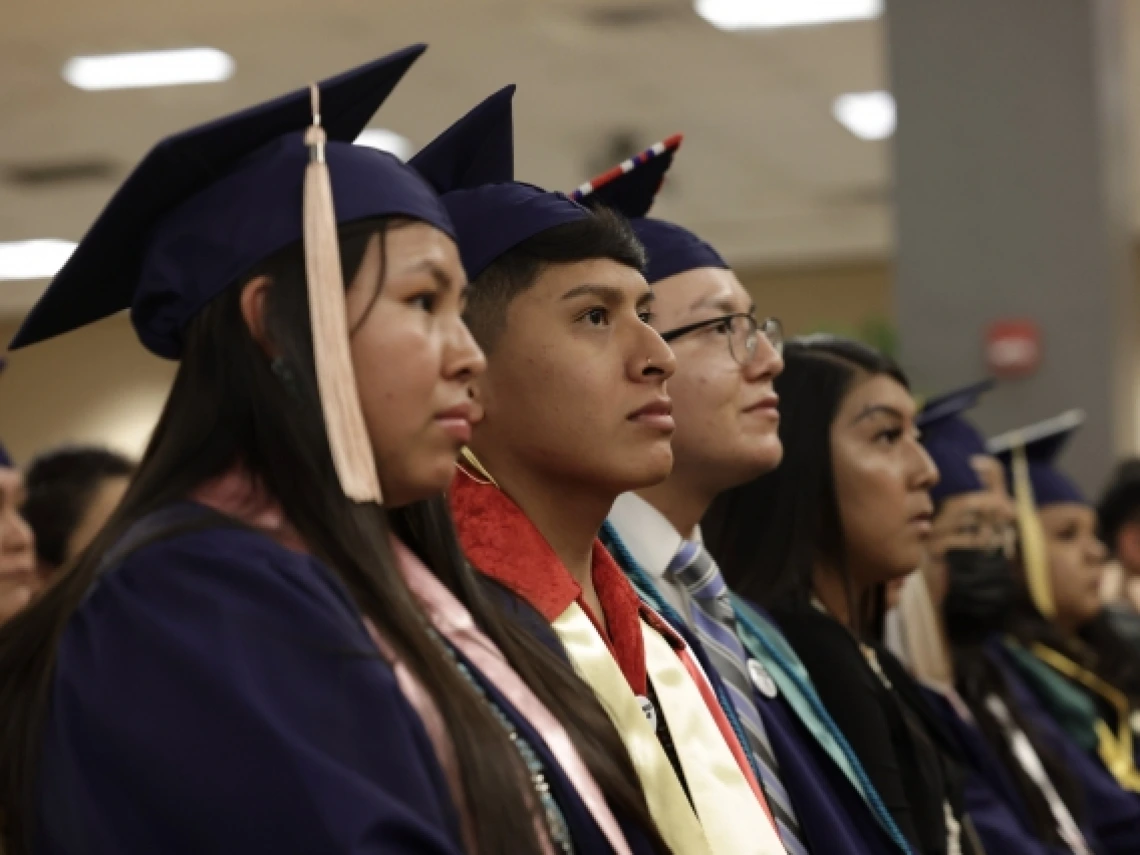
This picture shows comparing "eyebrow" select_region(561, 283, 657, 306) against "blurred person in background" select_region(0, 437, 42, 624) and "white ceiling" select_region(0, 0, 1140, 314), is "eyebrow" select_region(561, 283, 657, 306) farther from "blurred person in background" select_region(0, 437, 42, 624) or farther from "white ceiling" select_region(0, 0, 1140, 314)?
"white ceiling" select_region(0, 0, 1140, 314)

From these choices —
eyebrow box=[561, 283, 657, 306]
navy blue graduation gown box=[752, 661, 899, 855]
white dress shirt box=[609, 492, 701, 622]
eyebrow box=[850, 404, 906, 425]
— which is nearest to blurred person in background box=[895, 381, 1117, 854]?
eyebrow box=[850, 404, 906, 425]

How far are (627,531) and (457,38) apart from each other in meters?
5.86

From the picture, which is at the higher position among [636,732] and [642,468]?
[642,468]

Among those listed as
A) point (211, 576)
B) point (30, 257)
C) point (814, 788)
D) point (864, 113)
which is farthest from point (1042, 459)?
point (30, 257)

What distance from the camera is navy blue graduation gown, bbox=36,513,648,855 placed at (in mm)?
1415

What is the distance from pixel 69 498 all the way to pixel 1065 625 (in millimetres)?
2847

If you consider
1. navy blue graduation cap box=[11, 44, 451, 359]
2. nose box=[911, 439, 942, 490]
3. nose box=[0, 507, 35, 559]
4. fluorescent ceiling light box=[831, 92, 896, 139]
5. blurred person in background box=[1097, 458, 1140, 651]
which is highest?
fluorescent ceiling light box=[831, 92, 896, 139]

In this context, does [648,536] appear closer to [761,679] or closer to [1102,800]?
[761,679]

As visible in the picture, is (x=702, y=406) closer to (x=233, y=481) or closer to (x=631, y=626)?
(x=631, y=626)

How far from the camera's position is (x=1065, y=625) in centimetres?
512

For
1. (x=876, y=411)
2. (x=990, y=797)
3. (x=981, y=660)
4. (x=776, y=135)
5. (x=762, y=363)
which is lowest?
(x=990, y=797)

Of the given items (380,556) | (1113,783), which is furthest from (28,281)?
(380,556)

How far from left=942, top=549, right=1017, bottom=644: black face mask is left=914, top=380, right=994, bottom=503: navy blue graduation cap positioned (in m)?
0.15

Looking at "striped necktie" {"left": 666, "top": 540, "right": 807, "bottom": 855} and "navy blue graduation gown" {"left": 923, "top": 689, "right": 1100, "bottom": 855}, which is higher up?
"striped necktie" {"left": 666, "top": 540, "right": 807, "bottom": 855}
